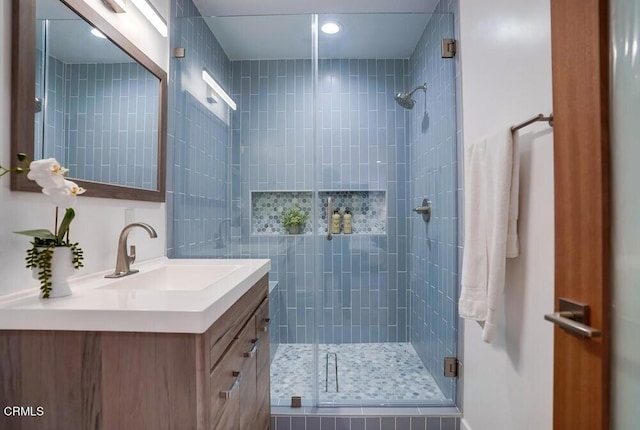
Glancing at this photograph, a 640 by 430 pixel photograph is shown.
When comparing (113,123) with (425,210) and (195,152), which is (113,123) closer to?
(195,152)

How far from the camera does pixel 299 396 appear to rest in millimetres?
1818

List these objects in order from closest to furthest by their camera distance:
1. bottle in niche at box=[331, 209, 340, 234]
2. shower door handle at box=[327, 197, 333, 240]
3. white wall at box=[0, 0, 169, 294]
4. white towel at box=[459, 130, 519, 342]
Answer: white wall at box=[0, 0, 169, 294], white towel at box=[459, 130, 519, 342], shower door handle at box=[327, 197, 333, 240], bottle in niche at box=[331, 209, 340, 234]

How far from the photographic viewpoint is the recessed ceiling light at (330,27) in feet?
6.98

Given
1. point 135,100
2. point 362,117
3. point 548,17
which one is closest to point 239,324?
point 135,100

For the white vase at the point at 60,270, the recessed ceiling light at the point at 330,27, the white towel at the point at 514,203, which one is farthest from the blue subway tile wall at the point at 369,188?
the white vase at the point at 60,270

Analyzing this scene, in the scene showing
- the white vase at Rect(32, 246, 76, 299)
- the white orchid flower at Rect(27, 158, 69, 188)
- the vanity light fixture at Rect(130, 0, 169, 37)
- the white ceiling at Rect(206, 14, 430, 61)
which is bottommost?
the white vase at Rect(32, 246, 76, 299)

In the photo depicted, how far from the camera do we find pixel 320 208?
2285 mm

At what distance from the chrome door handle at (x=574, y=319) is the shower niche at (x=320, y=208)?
1.62m

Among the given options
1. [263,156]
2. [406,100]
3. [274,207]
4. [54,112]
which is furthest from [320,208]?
[54,112]

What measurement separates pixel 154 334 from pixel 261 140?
178 centimetres

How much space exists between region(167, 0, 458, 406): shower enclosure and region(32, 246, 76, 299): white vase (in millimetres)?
923

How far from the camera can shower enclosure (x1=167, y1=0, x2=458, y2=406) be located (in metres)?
1.94

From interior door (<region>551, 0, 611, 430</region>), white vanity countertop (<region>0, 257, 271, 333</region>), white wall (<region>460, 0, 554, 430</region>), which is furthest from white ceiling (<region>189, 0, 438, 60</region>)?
white vanity countertop (<region>0, 257, 271, 333</region>)

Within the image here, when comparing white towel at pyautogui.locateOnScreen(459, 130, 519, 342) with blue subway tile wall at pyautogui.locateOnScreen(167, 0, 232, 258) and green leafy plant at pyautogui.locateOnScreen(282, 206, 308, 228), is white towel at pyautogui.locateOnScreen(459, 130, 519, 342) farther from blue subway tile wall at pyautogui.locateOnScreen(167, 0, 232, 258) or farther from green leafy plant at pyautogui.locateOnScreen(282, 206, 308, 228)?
blue subway tile wall at pyautogui.locateOnScreen(167, 0, 232, 258)
